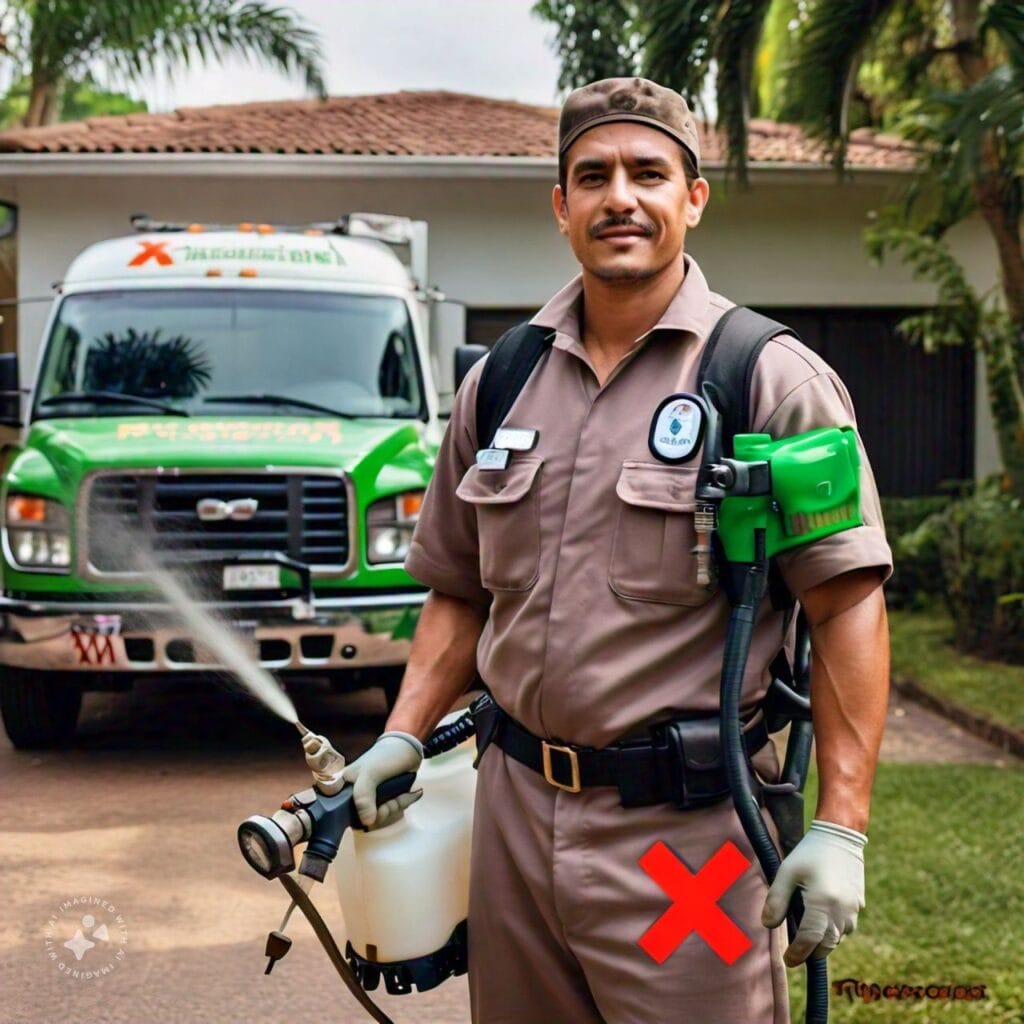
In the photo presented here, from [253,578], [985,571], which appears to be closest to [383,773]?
[253,578]

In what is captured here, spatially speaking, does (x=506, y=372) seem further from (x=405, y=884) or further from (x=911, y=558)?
(x=911, y=558)

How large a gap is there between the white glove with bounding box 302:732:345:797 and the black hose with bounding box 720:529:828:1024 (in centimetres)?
64

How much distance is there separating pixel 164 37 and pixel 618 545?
55.9 feet

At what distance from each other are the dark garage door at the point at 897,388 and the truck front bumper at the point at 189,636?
7446mm

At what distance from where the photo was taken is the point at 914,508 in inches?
528

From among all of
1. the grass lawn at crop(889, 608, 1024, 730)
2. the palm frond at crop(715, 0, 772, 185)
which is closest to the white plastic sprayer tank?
the grass lawn at crop(889, 608, 1024, 730)

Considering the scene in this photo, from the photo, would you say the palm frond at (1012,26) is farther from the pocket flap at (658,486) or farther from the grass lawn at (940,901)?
the pocket flap at (658,486)

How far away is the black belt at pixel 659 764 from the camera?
2.26 metres

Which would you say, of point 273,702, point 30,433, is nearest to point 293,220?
point 30,433

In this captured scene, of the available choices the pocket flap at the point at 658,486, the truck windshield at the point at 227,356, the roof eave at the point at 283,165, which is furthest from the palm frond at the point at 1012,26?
the pocket flap at the point at 658,486

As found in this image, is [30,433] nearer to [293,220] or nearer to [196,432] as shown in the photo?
[196,432]

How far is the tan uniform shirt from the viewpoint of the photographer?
2289mm

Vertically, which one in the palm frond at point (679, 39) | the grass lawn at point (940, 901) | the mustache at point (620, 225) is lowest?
the grass lawn at point (940, 901)

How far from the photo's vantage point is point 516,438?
8.18ft
